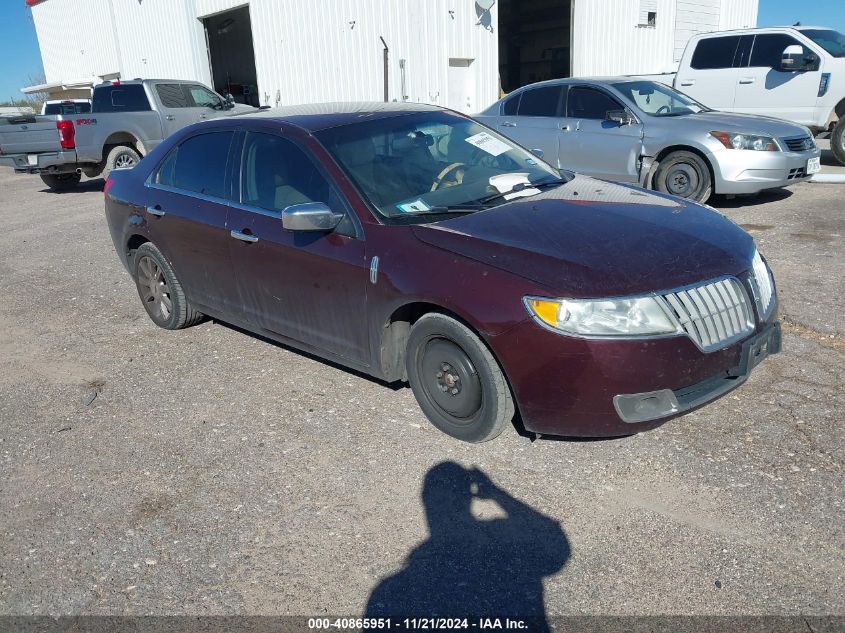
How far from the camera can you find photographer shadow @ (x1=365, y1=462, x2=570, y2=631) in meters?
2.59

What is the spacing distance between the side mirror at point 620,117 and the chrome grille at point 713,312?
19.4 ft

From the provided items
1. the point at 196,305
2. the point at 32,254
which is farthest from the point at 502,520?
the point at 32,254

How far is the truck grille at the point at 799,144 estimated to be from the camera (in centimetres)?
848

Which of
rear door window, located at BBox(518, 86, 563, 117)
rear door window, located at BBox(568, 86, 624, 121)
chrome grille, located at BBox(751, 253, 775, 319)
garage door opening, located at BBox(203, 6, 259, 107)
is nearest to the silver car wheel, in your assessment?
rear door window, located at BBox(568, 86, 624, 121)

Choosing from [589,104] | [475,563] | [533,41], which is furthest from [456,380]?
[533,41]

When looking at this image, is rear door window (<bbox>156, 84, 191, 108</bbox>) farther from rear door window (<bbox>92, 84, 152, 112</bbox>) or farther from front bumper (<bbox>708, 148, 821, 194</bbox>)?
front bumper (<bbox>708, 148, 821, 194</bbox>)

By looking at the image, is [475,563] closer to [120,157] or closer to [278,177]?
[278,177]

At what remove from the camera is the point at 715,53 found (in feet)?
40.5

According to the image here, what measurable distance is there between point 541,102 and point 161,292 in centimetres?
606

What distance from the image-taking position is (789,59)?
11547 mm

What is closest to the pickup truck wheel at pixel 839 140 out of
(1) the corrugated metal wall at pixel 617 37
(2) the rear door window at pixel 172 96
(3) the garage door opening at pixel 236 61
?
(1) the corrugated metal wall at pixel 617 37

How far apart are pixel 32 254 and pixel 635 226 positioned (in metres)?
8.21

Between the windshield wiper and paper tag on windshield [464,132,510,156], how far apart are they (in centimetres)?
37

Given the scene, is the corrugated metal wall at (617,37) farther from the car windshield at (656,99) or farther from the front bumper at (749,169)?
the front bumper at (749,169)
